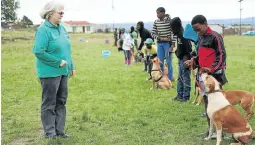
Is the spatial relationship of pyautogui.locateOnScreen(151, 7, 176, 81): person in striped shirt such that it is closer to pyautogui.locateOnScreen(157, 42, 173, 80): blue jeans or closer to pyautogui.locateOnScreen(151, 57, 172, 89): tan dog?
pyautogui.locateOnScreen(157, 42, 173, 80): blue jeans

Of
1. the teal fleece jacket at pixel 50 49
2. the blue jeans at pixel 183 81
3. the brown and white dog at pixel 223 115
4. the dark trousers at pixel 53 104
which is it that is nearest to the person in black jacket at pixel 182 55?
the blue jeans at pixel 183 81

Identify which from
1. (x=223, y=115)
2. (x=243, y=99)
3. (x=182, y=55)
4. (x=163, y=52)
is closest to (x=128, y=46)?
(x=163, y=52)

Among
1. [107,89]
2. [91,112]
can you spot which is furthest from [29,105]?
[107,89]

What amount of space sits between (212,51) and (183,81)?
3.04 m

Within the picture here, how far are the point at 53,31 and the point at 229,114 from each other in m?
2.73

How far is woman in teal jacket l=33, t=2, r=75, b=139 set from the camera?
5340 mm

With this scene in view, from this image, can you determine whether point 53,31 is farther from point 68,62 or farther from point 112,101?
point 112,101

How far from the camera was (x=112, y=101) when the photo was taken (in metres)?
8.91

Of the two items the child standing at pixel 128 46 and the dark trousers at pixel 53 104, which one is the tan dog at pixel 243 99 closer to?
the dark trousers at pixel 53 104

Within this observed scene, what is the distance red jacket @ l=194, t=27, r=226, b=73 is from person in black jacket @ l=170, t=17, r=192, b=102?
233 centimetres

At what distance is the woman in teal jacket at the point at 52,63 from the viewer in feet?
17.5

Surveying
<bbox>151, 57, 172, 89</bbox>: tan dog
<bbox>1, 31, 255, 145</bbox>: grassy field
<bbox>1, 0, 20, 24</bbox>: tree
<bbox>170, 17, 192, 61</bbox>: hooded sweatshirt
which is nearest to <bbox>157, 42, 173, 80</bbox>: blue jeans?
<bbox>151, 57, 172, 89</bbox>: tan dog

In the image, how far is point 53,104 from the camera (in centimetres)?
568

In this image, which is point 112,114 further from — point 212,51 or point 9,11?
point 9,11
